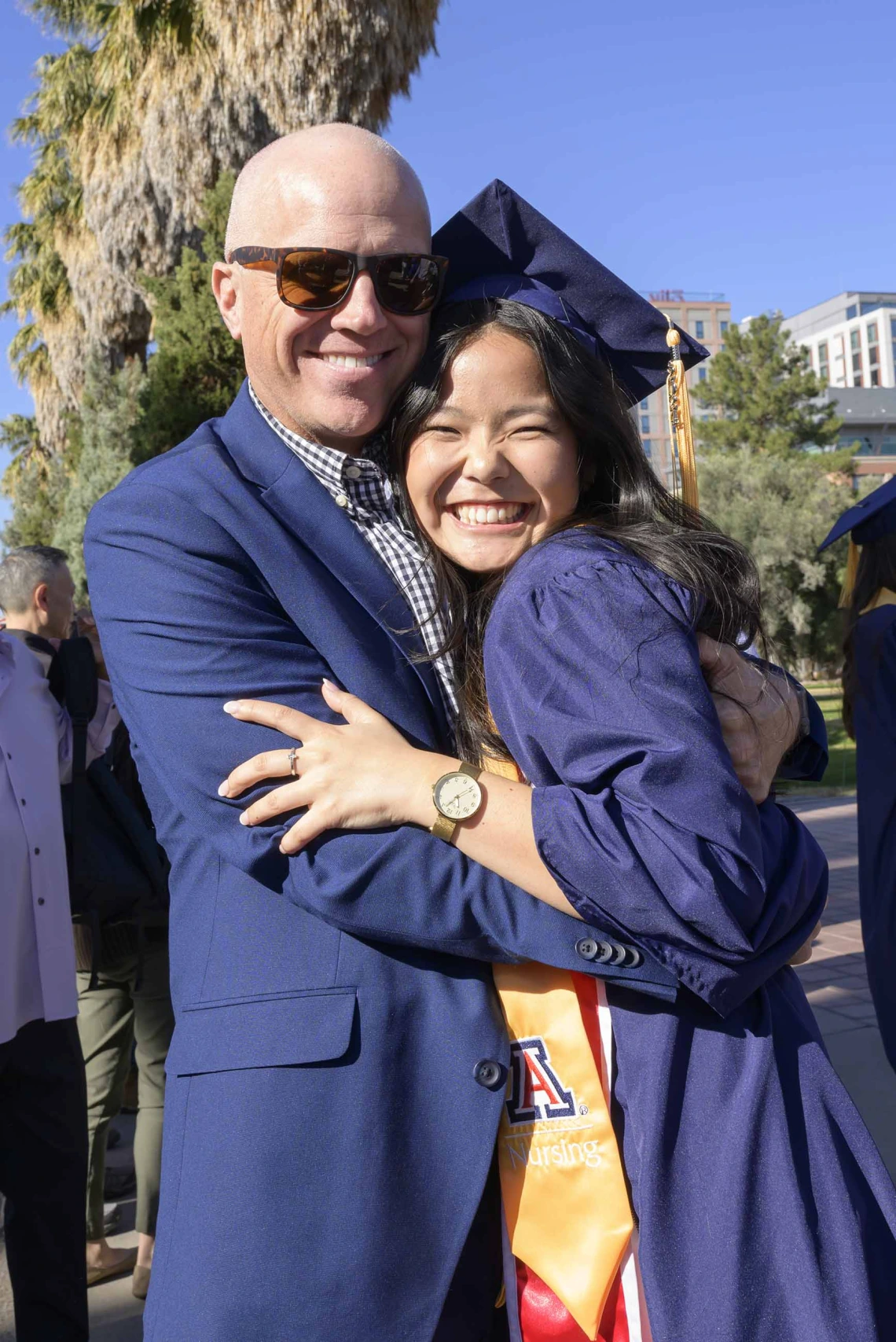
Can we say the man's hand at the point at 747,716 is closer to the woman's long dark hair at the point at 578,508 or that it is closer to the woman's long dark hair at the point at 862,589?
the woman's long dark hair at the point at 578,508

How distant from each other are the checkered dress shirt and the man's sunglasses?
0.20m

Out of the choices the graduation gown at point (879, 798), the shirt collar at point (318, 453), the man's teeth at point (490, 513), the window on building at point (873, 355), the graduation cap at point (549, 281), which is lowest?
the graduation gown at point (879, 798)

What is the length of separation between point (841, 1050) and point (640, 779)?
4504mm

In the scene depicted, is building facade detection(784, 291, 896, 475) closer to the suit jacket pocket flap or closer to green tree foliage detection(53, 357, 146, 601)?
green tree foliage detection(53, 357, 146, 601)

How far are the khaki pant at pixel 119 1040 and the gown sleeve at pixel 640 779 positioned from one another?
2946 millimetres

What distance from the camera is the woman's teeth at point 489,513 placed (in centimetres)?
177

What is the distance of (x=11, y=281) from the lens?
16.8m

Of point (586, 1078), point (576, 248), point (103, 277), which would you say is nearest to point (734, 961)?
point (586, 1078)

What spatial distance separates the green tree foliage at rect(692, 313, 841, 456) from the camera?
172ft

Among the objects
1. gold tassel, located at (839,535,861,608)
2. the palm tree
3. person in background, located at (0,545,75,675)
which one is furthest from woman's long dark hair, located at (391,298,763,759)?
the palm tree

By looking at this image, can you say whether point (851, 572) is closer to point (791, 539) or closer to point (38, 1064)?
point (38, 1064)

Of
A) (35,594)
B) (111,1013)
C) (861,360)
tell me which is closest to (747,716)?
(111,1013)

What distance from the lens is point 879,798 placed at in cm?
343

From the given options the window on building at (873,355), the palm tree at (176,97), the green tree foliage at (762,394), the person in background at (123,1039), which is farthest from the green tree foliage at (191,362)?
the window on building at (873,355)
